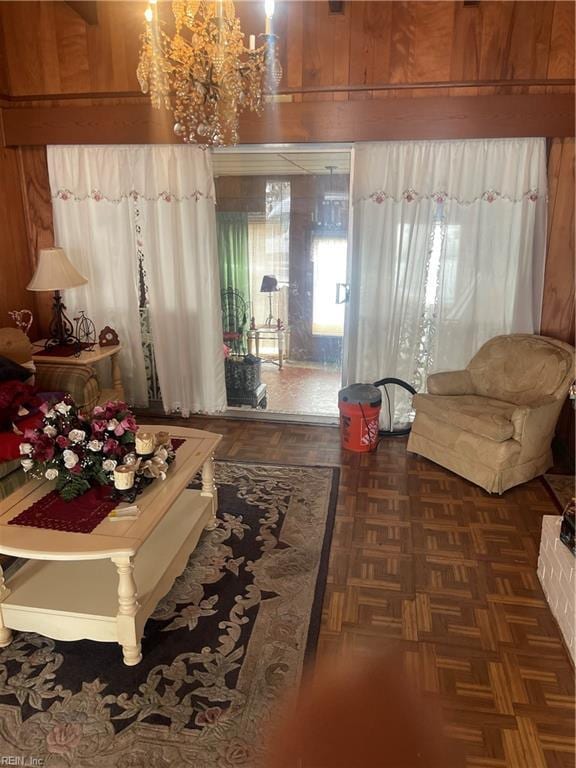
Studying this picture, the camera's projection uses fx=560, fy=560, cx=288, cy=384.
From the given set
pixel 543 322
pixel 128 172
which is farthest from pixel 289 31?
pixel 543 322

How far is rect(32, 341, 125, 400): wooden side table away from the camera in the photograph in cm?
400

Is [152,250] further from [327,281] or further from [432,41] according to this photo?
[432,41]

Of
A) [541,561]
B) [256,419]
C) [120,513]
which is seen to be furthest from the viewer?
[256,419]

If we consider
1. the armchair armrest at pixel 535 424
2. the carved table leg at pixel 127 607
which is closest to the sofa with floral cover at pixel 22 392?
the carved table leg at pixel 127 607

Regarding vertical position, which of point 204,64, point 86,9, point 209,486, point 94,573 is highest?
point 86,9

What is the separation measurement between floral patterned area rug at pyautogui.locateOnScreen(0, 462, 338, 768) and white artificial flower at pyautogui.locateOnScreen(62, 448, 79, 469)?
712 mm

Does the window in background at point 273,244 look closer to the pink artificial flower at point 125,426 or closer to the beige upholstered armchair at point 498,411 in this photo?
the beige upholstered armchair at point 498,411

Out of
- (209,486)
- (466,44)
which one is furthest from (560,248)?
(209,486)

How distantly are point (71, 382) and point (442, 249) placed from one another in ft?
9.04

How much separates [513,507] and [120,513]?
7.49 feet

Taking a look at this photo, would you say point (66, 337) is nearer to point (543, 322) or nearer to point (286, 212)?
point (286, 212)

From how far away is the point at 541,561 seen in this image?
262cm

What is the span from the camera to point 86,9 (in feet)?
12.9

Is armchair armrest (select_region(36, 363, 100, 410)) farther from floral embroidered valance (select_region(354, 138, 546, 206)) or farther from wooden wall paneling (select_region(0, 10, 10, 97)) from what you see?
floral embroidered valance (select_region(354, 138, 546, 206))
